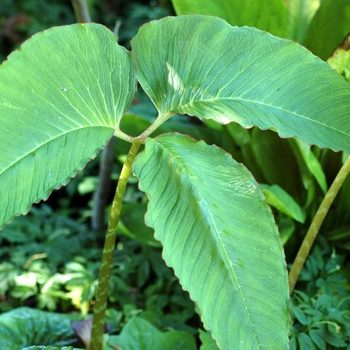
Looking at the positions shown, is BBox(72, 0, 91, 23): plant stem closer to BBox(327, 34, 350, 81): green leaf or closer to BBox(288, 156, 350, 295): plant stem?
BBox(327, 34, 350, 81): green leaf

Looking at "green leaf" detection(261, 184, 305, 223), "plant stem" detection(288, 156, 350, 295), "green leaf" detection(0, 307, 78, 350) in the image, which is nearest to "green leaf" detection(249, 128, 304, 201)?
"green leaf" detection(261, 184, 305, 223)

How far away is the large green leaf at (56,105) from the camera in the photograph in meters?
0.62

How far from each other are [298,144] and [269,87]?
1.13 ft

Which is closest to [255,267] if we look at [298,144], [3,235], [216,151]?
[216,151]

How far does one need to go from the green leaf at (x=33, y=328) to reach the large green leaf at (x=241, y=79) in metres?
0.59

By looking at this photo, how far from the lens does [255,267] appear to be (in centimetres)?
61

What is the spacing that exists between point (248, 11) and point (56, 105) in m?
0.64

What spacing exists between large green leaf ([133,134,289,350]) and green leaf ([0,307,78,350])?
0.50 metres

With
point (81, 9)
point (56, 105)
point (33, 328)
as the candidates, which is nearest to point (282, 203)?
point (56, 105)

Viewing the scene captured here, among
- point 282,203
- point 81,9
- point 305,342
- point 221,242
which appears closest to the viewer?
point 221,242

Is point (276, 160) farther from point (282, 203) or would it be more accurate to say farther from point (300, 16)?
point (300, 16)

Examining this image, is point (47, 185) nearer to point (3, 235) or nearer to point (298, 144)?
point (298, 144)

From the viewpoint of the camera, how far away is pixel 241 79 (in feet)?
2.33

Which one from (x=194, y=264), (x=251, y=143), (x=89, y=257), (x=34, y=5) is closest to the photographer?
(x=194, y=264)
